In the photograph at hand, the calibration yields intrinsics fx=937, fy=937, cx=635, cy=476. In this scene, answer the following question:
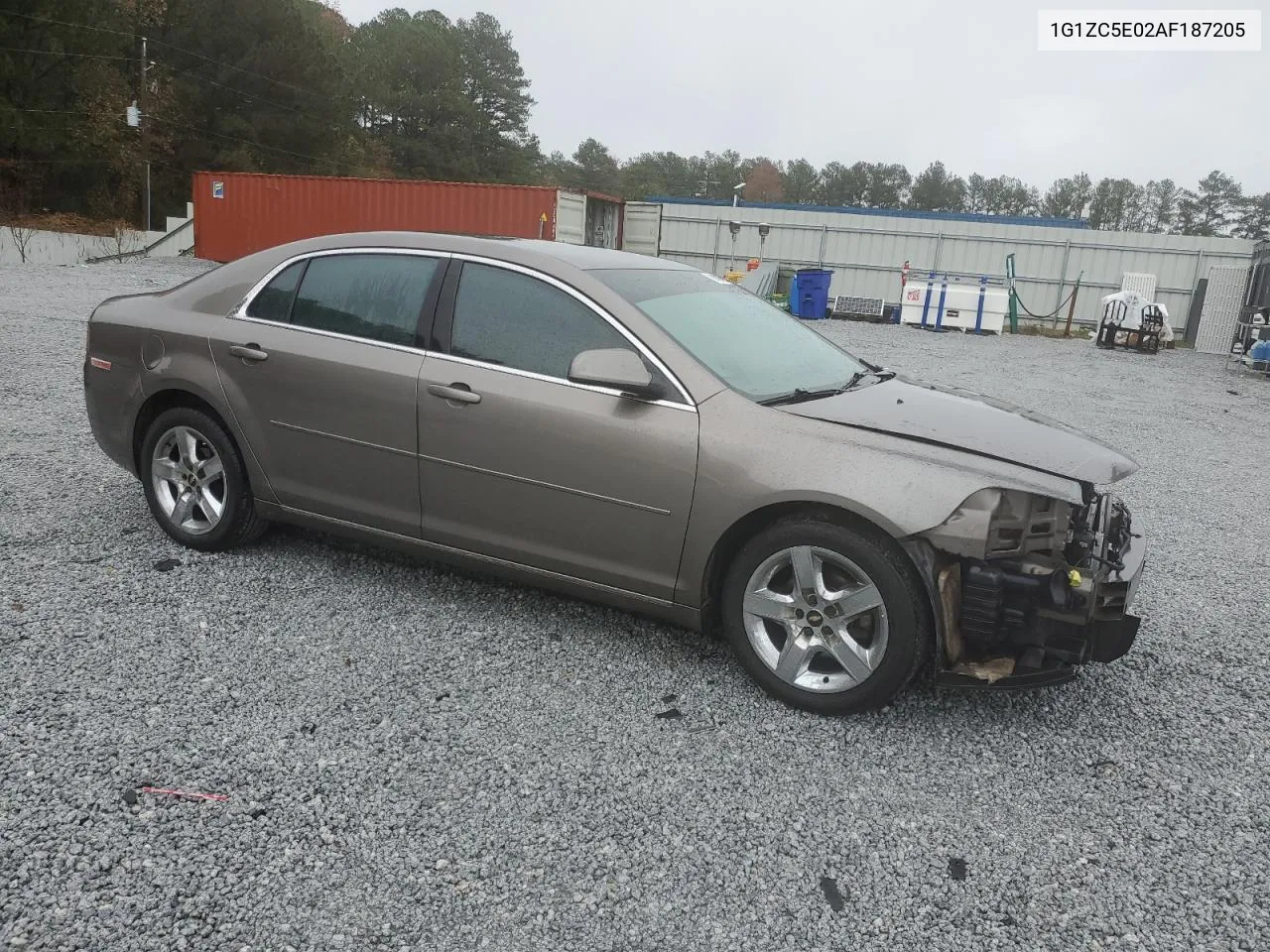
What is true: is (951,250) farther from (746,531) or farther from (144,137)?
(144,137)

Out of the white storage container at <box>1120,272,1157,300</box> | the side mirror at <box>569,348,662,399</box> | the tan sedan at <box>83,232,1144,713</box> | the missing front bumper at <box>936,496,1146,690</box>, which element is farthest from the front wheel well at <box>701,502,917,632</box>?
the white storage container at <box>1120,272,1157,300</box>

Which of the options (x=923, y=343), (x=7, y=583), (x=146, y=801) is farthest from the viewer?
(x=923, y=343)

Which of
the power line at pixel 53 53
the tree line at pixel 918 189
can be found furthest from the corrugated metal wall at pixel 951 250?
the tree line at pixel 918 189

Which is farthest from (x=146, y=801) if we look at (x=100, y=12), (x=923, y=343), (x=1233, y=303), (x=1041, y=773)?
(x=100, y=12)

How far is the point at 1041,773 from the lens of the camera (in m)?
3.03

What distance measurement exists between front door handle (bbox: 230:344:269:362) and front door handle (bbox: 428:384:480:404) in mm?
922

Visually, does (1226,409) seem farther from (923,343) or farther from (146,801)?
(146,801)

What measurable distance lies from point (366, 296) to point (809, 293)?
21.6 meters

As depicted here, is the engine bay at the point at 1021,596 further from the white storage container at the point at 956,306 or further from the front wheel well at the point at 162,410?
the white storage container at the point at 956,306

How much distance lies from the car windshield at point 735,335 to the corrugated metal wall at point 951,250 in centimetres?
2395

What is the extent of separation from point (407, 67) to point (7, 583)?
7451 cm

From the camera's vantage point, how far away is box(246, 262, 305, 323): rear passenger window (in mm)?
4176

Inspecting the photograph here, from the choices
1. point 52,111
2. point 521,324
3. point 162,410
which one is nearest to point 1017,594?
point 521,324

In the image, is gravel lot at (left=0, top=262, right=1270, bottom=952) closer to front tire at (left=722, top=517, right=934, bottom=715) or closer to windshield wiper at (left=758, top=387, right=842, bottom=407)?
front tire at (left=722, top=517, right=934, bottom=715)
